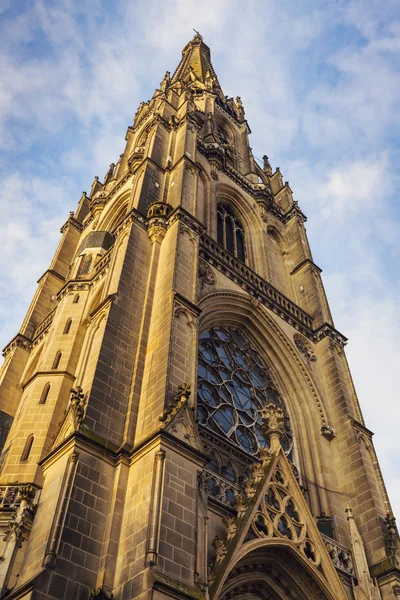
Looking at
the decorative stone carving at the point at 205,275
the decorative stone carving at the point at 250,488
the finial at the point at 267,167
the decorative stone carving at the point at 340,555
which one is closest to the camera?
the decorative stone carving at the point at 250,488

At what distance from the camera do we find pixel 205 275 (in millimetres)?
19734

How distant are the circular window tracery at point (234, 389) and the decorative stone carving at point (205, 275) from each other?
1538 millimetres

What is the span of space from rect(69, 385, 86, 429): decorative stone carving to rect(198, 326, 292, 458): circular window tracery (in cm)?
449

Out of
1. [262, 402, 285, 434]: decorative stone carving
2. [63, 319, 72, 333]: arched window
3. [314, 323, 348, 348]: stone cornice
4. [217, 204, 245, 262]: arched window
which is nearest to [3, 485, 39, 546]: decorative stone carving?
[262, 402, 285, 434]: decorative stone carving

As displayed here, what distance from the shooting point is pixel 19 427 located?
15250mm

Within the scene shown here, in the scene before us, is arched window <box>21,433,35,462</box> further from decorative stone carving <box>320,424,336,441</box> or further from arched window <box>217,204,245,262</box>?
arched window <box>217,204,245,262</box>

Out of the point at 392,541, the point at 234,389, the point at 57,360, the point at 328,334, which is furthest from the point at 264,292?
the point at 392,541

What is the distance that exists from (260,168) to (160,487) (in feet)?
89.1

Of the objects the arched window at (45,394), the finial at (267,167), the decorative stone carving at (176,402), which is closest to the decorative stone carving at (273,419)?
the decorative stone carving at (176,402)

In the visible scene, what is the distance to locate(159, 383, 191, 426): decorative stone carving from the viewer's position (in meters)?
12.2

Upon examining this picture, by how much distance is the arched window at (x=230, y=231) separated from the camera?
25.3 metres

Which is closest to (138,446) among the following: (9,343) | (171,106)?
(9,343)

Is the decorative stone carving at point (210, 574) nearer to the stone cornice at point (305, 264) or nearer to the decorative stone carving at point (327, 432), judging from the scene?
the decorative stone carving at point (327, 432)

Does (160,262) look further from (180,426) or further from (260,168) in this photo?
(260,168)
